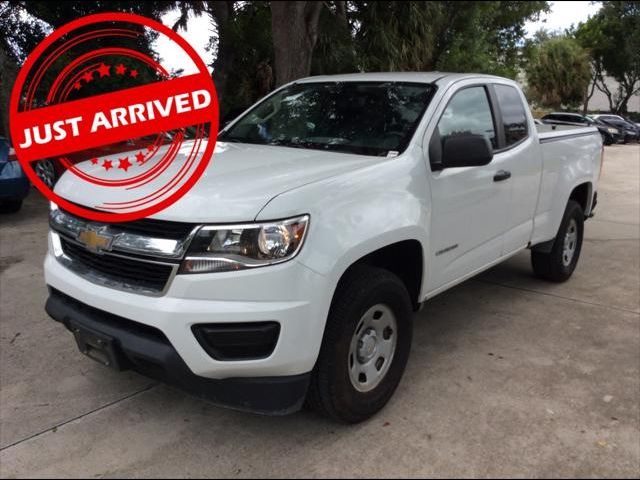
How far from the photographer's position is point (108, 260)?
9.36 ft

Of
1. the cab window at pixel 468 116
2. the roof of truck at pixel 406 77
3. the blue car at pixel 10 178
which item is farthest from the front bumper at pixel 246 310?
the blue car at pixel 10 178

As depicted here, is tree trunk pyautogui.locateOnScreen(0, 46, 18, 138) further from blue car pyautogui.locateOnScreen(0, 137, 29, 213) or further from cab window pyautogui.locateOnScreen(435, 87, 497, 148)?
cab window pyautogui.locateOnScreen(435, 87, 497, 148)

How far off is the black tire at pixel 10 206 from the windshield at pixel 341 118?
5.49m

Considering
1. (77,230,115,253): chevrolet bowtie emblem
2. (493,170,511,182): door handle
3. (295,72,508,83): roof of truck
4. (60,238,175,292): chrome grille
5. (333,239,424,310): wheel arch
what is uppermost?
(295,72,508,83): roof of truck

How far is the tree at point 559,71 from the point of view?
131ft

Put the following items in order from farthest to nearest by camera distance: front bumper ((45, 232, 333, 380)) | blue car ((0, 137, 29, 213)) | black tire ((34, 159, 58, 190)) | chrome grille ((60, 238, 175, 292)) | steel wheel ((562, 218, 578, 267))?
black tire ((34, 159, 58, 190)) → blue car ((0, 137, 29, 213)) → steel wheel ((562, 218, 578, 267)) → chrome grille ((60, 238, 175, 292)) → front bumper ((45, 232, 333, 380))

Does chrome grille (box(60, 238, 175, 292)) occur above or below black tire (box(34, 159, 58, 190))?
above

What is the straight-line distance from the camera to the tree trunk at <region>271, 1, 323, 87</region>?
8859 mm

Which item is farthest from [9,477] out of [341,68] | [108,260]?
[341,68]

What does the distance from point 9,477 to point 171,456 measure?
0.71 metres

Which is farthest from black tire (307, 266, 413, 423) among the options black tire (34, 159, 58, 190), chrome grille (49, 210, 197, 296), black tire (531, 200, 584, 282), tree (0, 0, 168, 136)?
tree (0, 0, 168, 136)

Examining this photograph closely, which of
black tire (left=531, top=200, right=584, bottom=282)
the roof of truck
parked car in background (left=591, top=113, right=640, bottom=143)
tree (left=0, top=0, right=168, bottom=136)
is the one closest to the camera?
the roof of truck

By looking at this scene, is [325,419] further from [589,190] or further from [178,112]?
[589,190]

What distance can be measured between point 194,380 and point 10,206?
7100 mm
